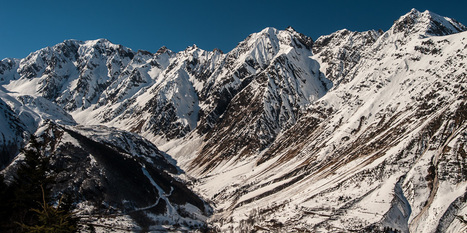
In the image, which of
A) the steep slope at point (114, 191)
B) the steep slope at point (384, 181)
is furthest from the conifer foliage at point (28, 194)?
the steep slope at point (384, 181)

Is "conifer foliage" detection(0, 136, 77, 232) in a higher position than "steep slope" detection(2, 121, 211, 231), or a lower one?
lower

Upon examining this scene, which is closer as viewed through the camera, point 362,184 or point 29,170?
point 29,170

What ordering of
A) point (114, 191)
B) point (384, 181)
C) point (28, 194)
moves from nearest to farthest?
point (28, 194)
point (384, 181)
point (114, 191)

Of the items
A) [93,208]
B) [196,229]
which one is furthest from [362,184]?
[93,208]

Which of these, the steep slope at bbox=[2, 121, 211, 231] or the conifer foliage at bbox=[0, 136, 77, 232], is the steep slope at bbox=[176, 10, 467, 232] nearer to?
the steep slope at bbox=[2, 121, 211, 231]

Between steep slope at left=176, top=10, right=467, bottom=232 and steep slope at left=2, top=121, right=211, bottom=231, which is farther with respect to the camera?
steep slope at left=2, top=121, right=211, bottom=231

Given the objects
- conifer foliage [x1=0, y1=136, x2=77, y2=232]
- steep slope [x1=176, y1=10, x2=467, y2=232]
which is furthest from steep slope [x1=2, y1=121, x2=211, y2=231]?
conifer foliage [x1=0, y1=136, x2=77, y2=232]

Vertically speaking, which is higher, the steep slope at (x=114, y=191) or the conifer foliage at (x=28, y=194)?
the steep slope at (x=114, y=191)

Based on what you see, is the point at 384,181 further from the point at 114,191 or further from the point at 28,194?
the point at 28,194

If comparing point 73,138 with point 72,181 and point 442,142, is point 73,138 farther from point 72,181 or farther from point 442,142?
point 442,142

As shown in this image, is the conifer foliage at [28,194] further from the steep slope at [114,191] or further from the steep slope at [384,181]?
the steep slope at [384,181]

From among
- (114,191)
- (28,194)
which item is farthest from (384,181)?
(28,194)
